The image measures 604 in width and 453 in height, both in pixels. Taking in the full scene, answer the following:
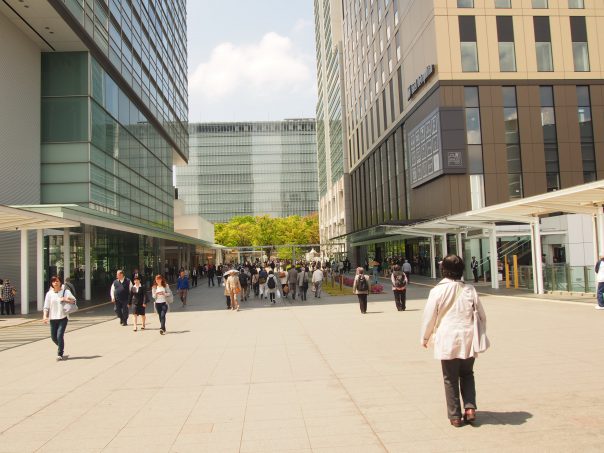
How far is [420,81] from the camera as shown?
35.0 metres

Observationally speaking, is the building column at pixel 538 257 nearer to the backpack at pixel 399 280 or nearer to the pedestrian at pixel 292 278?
the backpack at pixel 399 280

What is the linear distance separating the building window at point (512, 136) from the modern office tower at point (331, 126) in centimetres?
2882

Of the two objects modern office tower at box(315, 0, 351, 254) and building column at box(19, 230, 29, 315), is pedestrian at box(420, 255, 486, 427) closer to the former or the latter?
building column at box(19, 230, 29, 315)

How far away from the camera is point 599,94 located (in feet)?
109

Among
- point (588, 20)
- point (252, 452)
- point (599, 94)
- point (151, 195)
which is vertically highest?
point (588, 20)

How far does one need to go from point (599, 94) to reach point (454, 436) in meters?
34.8

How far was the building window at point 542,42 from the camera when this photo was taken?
33.2 meters

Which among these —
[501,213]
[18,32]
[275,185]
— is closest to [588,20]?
[501,213]

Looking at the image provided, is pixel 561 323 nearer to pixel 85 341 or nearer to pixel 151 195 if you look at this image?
pixel 85 341

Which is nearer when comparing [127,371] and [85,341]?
[127,371]

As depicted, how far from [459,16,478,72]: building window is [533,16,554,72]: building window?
3947 millimetres

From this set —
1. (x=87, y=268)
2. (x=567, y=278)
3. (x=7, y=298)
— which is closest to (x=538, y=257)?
(x=567, y=278)

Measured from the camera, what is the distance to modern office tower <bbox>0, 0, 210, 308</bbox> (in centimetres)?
2298

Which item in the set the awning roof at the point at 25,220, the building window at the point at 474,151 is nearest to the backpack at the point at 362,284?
the awning roof at the point at 25,220
